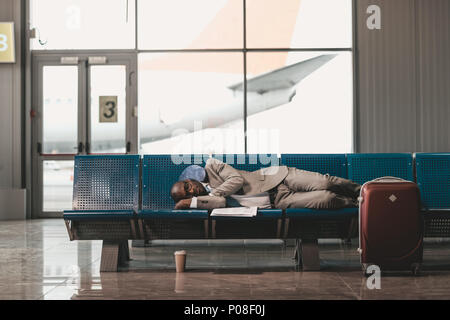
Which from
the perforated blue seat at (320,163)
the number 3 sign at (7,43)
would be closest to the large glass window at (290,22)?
the number 3 sign at (7,43)

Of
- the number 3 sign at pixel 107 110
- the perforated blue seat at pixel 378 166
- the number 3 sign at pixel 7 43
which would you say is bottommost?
the perforated blue seat at pixel 378 166

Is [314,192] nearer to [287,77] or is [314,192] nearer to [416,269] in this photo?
[416,269]

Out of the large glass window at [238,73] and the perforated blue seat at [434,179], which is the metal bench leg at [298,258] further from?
the large glass window at [238,73]

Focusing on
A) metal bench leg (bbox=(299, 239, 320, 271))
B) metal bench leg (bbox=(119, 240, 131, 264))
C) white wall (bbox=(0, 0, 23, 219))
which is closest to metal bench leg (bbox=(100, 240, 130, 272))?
metal bench leg (bbox=(119, 240, 131, 264))

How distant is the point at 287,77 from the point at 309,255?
231 inches

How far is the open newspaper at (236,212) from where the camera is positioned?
402cm

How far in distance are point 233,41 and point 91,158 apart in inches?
210

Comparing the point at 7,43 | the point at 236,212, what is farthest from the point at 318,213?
the point at 7,43

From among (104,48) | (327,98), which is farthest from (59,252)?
(327,98)

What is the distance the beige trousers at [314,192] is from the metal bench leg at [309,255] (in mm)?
292

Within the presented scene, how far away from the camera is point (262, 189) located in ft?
14.9

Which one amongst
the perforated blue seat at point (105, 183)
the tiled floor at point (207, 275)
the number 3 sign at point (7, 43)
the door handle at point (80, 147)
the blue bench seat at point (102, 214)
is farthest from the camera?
the door handle at point (80, 147)

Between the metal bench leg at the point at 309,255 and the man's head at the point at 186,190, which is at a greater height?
the man's head at the point at 186,190

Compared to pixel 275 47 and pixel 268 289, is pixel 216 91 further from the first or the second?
pixel 268 289
